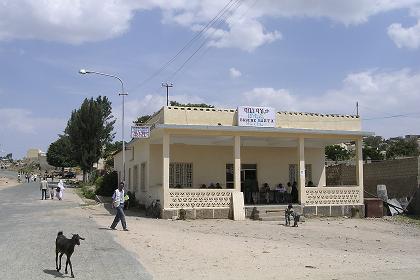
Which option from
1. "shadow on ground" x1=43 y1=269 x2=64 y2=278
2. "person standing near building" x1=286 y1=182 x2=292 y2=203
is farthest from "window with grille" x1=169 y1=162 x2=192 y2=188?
"shadow on ground" x1=43 y1=269 x2=64 y2=278

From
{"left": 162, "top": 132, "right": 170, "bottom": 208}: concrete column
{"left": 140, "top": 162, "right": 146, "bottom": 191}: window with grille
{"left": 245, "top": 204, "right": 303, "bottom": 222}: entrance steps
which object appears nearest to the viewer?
{"left": 162, "top": 132, "right": 170, "bottom": 208}: concrete column

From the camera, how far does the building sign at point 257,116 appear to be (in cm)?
2312

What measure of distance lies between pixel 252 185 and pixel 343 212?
5116mm

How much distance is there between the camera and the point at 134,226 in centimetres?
1836

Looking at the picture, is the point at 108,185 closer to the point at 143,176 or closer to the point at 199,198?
the point at 143,176

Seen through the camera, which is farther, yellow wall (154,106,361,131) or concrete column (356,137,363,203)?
concrete column (356,137,363,203)

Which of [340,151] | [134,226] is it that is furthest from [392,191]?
[340,151]

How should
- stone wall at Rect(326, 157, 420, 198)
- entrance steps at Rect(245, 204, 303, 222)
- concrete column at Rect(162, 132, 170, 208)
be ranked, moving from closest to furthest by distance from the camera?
concrete column at Rect(162, 132, 170, 208), entrance steps at Rect(245, 204, 303, 222), stone wall at Rect(326, 157, 420, 198)

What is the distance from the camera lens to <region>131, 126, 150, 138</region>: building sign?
73.9 feet

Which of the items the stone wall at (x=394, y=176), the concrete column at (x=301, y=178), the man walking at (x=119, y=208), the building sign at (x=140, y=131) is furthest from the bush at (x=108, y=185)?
the man walking at (x=119, y=208)

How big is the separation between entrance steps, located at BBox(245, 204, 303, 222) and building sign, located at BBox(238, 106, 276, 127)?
3.71 m

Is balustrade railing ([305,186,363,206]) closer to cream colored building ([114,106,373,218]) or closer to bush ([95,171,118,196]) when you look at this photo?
cream colored building ([114,106,373,218])

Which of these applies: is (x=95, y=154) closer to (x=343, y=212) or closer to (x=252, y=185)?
(x=252, y=185)

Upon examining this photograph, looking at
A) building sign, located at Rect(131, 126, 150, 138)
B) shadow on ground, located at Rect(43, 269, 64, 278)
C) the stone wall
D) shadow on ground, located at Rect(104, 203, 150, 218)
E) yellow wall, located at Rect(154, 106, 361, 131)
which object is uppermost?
yellow wall, located at Rect(154, 106, 361, 131)
